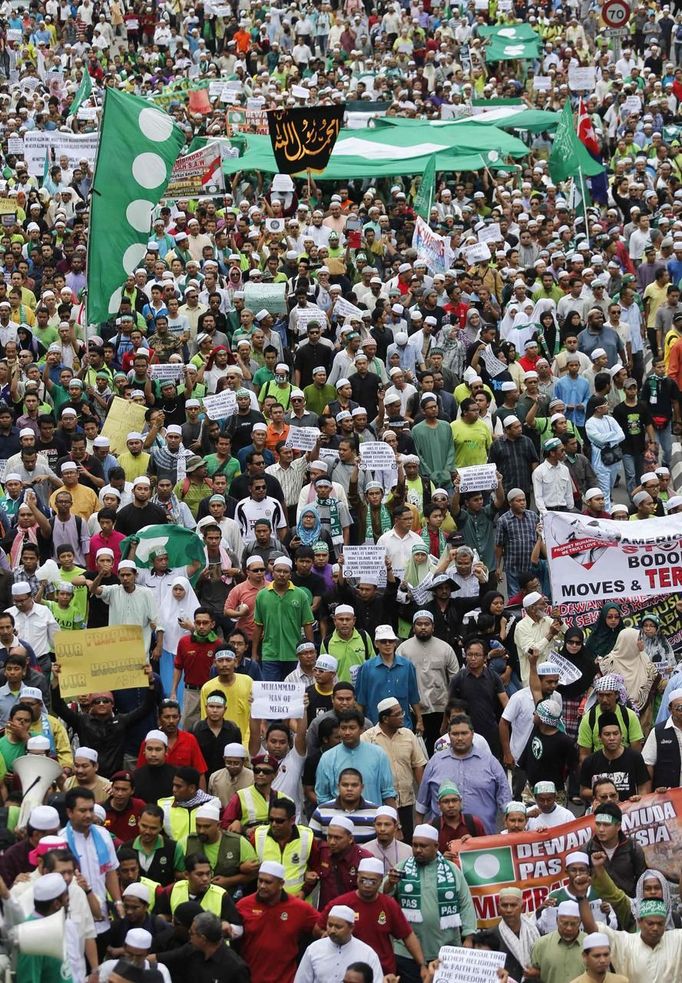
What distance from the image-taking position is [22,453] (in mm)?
16125

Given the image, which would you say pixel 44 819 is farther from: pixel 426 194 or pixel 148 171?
pixel 426 194

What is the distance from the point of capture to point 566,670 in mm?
13461

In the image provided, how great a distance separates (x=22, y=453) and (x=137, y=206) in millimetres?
2955

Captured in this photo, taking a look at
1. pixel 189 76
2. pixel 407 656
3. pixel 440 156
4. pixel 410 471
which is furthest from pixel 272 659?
pixel 189 76

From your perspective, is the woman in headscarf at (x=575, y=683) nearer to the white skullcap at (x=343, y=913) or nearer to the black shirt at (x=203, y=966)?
the white skullcap at (x=343, y=913)

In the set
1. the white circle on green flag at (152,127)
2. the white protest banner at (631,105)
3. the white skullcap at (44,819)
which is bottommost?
the white protest banner at (631,105)

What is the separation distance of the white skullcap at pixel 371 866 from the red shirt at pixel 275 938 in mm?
347

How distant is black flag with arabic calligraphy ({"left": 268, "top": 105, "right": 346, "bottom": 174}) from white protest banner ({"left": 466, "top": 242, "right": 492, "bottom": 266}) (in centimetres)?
293

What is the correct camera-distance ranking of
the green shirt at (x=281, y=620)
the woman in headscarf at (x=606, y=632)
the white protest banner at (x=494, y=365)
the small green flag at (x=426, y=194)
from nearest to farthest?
the woman in headscarf at (x=606, y=632) < the green shirt at (x=281, y=620) < the white protest banner at (x=494, y=365) < the small green flag at (x=426, y=194)

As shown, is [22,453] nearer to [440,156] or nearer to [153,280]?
[153,280]

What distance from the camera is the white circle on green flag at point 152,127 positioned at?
18188 millimetres

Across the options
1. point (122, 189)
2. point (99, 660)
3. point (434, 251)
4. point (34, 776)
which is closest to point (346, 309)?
point (434, 251)

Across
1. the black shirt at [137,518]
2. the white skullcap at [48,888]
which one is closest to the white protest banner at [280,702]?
the black shirt at [137,518]

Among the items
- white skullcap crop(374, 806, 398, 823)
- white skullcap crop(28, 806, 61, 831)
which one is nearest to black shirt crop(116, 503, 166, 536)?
white skullcap crop(374, 806, 398, 823)
